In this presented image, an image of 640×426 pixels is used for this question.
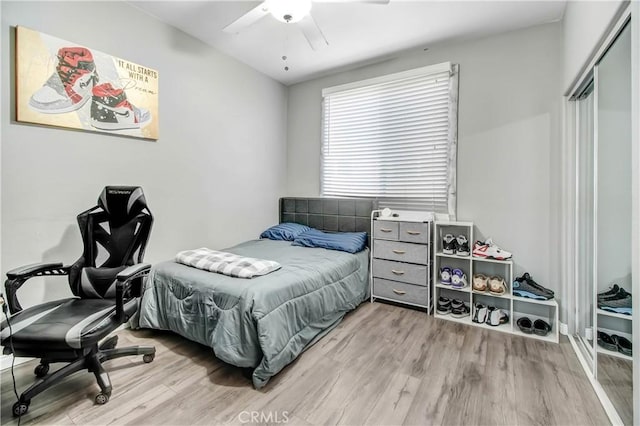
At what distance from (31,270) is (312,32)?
2.89 m

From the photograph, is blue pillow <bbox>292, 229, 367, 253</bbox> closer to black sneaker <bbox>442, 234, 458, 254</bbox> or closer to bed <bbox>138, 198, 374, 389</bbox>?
bed <bbox>138, 198, 374, 389</bbox>

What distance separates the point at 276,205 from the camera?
13.7 ft

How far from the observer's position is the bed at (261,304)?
1812mm

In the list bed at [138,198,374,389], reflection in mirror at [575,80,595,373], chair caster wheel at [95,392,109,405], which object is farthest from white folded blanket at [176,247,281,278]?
reflection in mirror at [575,80,595,373]

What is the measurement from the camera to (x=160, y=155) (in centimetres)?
273

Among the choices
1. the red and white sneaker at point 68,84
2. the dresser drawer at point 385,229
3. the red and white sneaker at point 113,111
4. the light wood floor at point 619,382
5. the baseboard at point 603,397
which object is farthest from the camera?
the dresser drawer at point 385,229

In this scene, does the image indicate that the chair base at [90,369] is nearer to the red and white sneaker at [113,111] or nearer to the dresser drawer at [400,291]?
the red and white sneaker at [113,111]

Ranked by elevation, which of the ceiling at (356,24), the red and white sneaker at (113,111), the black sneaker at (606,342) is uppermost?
the ceiling at (356,24)

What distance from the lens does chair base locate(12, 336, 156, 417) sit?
153cm

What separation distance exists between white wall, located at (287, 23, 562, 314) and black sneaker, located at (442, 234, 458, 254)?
30 cm

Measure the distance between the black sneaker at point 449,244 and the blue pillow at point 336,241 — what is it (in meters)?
0.85

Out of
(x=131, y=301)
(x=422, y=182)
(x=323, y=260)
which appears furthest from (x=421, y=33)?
(x=131, y=301)

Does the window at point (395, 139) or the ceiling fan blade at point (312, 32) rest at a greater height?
the ceiling fan blade at point (312, 32)

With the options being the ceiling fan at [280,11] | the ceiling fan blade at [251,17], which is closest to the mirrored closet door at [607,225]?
the ceiling fan at [280,11]
